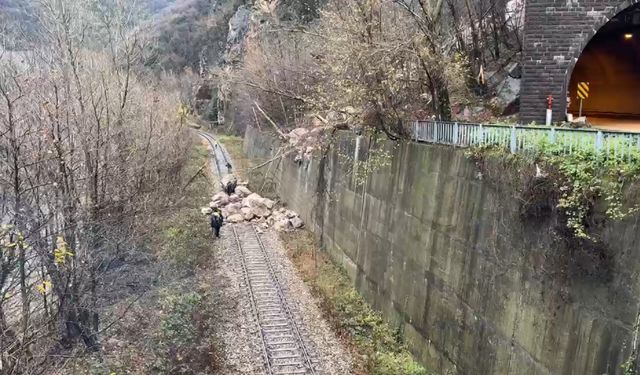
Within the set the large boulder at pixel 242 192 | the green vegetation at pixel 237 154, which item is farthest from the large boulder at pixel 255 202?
the green vegetation at pixel 237 154

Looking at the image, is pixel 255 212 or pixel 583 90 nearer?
pixel 583 90

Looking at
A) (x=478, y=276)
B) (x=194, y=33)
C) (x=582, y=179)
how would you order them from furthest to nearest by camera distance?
(x=194, y=33) → (x=478, y=276) → (x=582, y=179)

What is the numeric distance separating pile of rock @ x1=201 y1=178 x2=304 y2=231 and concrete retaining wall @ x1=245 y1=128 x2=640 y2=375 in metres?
9.15

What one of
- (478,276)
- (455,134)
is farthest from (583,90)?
(478,276)

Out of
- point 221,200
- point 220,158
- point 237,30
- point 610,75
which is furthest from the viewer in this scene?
point 237,30

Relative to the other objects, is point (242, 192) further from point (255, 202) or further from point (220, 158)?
point (220, 158)

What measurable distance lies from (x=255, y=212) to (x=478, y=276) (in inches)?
813

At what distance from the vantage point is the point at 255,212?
30156 millimetres

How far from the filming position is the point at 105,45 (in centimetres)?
1761

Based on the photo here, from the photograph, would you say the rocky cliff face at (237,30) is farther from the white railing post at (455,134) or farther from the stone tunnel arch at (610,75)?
the white railing post at (455,134)

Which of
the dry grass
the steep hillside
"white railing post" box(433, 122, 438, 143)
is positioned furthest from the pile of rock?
the steep hillside

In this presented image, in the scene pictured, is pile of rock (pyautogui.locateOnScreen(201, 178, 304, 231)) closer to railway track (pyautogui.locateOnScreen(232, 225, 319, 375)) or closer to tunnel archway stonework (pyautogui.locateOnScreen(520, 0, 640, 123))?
railway track (pyautogui.locateOnScreen(232, 225, 319, 375))

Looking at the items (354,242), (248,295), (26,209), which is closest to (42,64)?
(26,209)

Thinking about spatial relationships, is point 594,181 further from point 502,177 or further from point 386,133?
point 386,133
